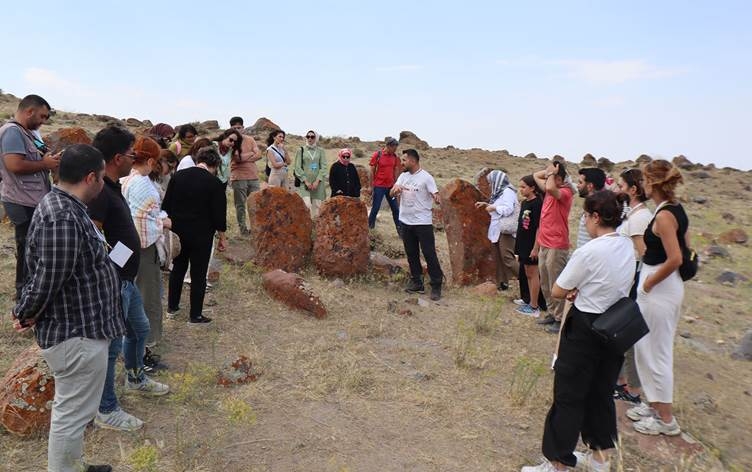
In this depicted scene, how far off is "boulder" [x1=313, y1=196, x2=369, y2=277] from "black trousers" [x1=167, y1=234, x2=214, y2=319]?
2.16 meters

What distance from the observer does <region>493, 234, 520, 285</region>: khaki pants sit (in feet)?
23.4

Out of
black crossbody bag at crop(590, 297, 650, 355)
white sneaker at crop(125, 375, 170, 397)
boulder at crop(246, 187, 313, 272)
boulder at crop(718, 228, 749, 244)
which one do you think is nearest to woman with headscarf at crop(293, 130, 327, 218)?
boulder at crop(246, 187, 313, 272)

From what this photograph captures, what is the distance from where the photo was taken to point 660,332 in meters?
3.63

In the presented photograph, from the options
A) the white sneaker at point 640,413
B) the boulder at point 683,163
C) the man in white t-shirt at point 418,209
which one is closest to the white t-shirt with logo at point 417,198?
the man in white t-shirt at point 418,209

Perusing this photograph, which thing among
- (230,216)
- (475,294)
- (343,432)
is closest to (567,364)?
(343,432)

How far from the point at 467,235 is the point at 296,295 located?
270 cm

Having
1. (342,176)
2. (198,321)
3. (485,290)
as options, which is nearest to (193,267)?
(198,321)

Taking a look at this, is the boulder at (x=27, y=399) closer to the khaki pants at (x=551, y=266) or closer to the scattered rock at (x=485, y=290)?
the khaki pants at (x=551, y=266)

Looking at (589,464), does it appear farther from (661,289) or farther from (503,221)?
(503,221)

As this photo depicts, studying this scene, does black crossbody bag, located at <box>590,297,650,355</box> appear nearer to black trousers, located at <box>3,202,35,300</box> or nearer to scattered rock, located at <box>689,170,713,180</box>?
black trousers, located at <box>3,202,35,300</box>

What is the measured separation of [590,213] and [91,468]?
3126mm

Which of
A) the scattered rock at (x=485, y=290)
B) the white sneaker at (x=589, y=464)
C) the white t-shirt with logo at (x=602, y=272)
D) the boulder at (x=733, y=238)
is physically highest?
the white t-shirt with logo at (x=602, y=272)

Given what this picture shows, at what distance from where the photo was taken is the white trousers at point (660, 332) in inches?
142

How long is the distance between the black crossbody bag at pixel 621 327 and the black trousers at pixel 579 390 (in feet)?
0.29
